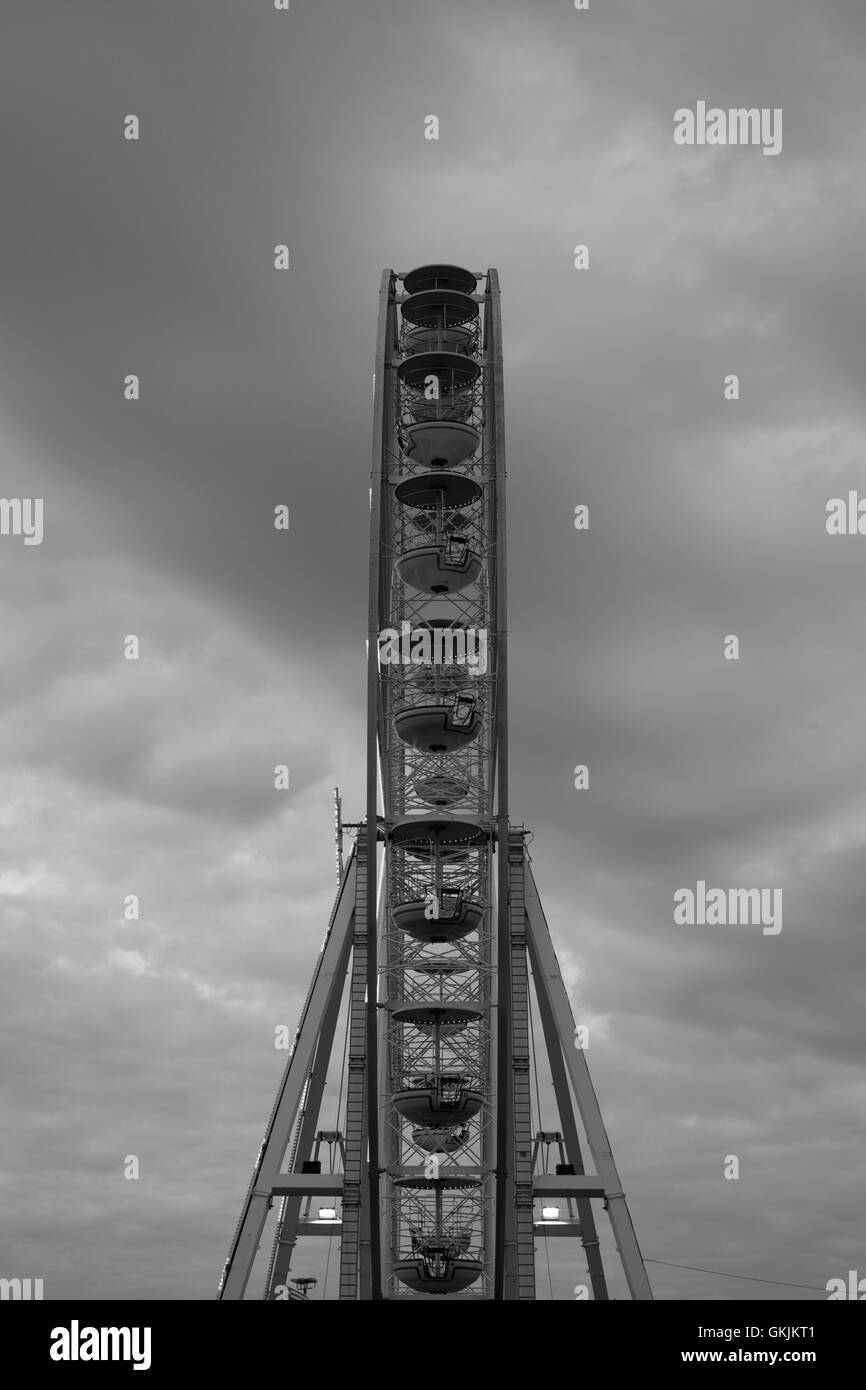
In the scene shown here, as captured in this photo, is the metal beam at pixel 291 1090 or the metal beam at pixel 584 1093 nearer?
the metal beam at pixel 291 1090

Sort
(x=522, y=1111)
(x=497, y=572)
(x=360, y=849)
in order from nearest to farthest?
(x=497, y=572) → (x=522, y=1111) → (x=360, y=849)

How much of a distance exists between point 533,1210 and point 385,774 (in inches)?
680

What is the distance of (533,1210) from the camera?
57.3 m

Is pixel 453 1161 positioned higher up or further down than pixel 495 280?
further down

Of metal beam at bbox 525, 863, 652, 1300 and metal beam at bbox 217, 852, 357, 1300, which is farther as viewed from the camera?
metal beam at bbox 525, 863, 652, 1300

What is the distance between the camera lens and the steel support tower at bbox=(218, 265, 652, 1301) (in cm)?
5775

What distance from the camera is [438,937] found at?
→ 63250 mm

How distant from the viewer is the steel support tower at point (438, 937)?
189 feet
